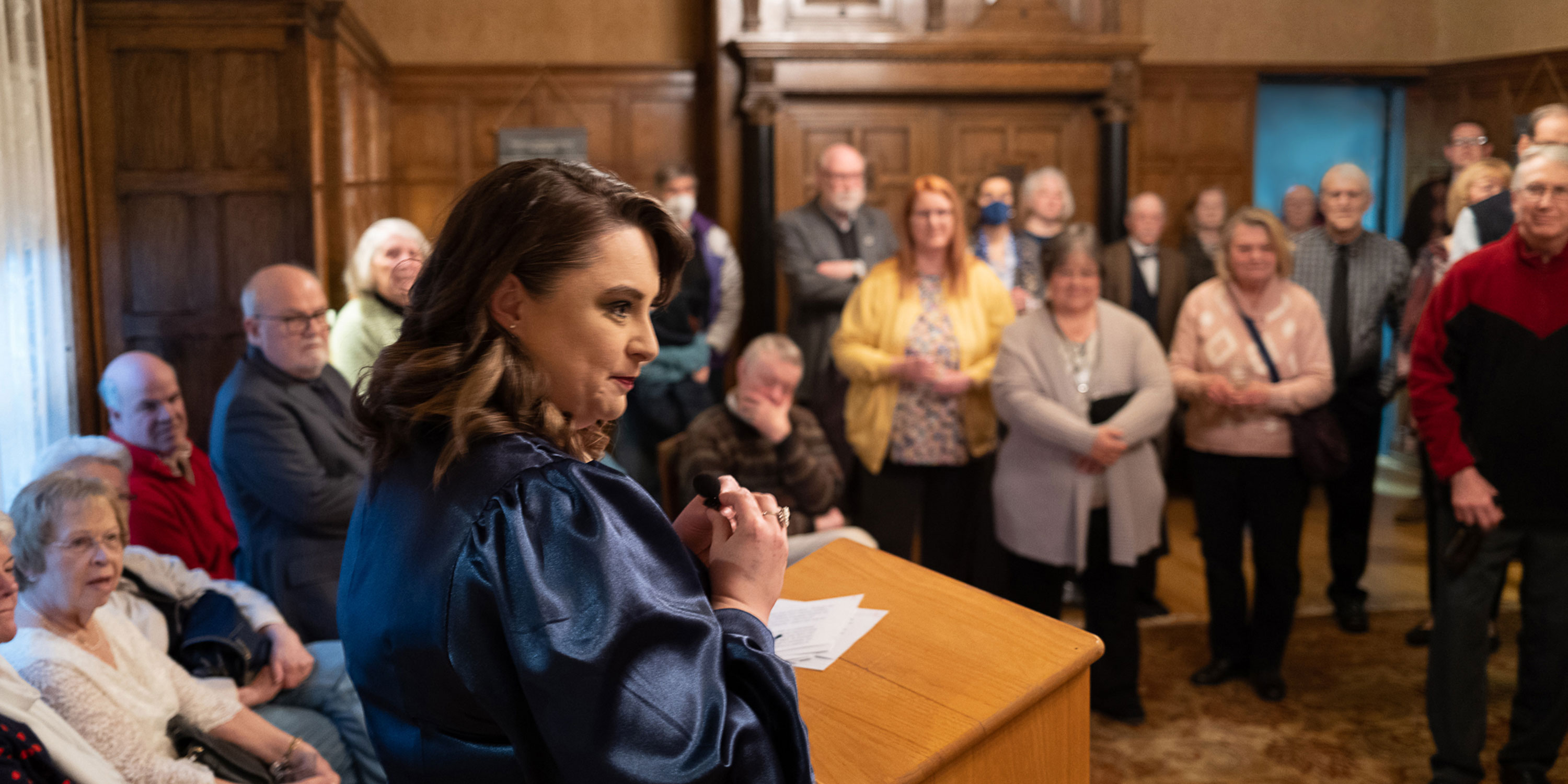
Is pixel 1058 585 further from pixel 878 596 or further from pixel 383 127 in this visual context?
pixel 383 127

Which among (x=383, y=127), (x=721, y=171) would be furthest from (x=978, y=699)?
(x=383, y=127)

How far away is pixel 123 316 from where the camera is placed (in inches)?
161

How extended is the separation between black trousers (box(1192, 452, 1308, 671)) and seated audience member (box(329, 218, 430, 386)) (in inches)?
98.5

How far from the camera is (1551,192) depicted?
2.64 m

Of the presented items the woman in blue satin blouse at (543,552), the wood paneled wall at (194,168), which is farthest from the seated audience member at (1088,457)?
the wood paneled wall at (194,168)

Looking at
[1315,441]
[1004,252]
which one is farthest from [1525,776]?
[1004,252]

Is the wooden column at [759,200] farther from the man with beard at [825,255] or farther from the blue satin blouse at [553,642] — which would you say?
the blue satin blouse at [553,642]

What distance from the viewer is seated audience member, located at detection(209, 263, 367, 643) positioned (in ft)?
9.21

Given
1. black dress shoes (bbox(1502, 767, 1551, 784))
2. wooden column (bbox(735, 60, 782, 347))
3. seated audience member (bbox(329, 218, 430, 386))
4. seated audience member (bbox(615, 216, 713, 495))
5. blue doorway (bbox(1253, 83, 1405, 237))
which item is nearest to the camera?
black dress shoes (bbox(1502, 767, 1551, 784))

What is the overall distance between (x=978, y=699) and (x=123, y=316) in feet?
12.4

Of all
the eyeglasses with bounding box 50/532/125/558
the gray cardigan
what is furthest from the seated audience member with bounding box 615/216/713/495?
the eyeglasses with bounding box 50/532/125/558

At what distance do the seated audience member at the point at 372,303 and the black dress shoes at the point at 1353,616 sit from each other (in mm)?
3370

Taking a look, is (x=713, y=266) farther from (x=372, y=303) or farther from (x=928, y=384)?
(x=372, y=303)

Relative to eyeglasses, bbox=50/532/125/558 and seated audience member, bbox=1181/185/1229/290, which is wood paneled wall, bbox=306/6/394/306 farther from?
seated audience member, bbox=1181/185/1229/290
